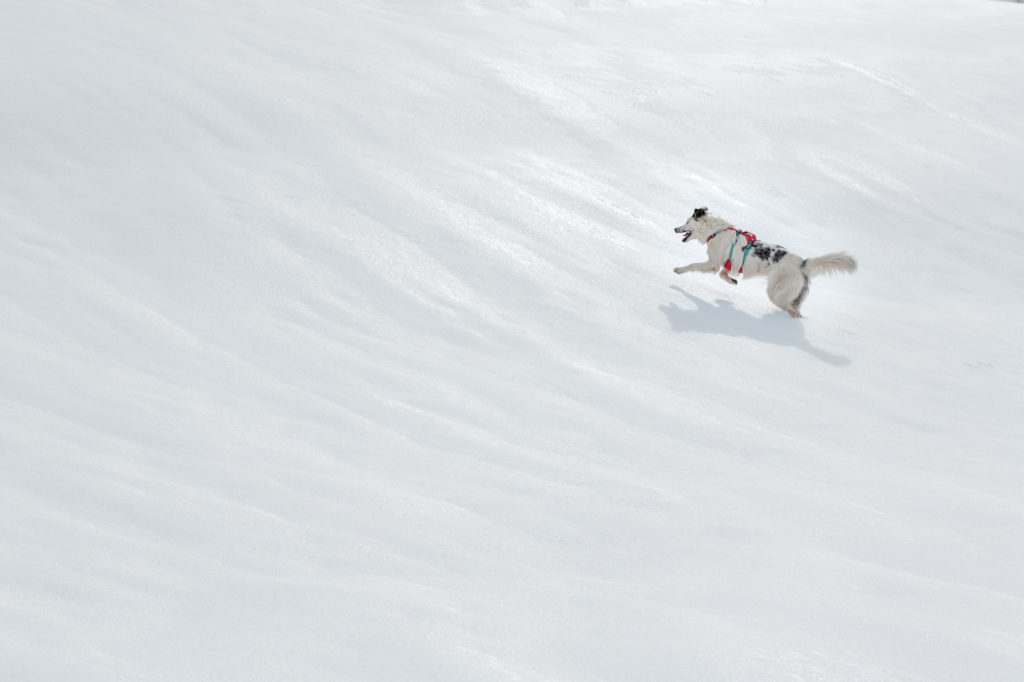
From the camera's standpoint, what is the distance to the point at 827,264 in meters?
8.09

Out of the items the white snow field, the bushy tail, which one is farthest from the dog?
the white snow field

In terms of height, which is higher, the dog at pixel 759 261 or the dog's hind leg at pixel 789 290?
→ the dog at pixel 759 261

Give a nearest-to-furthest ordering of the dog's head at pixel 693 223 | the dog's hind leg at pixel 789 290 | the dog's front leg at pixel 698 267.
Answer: the dog's hind leg at pixel 789 290, the dog's front leg at pixel 698 267, the dog's head at pixel 693 223

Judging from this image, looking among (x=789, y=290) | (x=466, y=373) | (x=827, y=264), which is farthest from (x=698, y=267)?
(x=466, y=373)

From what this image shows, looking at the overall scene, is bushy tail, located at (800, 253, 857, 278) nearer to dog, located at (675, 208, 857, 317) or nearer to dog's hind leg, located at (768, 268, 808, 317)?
dog, located at (675, 208, 857, 317)

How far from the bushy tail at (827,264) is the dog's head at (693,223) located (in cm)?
102

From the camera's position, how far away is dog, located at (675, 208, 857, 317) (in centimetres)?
805

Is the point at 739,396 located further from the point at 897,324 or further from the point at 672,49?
the point at 672,49

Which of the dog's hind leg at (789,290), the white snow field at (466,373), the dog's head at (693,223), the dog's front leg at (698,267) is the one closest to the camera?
the white snow field at (466,373)

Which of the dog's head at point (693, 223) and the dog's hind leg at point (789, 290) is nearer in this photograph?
the dog's hind leg at point (789, 290)

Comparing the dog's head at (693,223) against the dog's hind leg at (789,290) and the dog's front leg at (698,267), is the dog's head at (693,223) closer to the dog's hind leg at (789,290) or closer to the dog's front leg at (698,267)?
the dog's front leg at (698,267)

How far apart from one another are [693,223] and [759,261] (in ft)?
2.34

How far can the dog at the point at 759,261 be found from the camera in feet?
26.4

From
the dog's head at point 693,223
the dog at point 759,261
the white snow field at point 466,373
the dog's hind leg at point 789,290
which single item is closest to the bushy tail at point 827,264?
the dog at point 759,261
